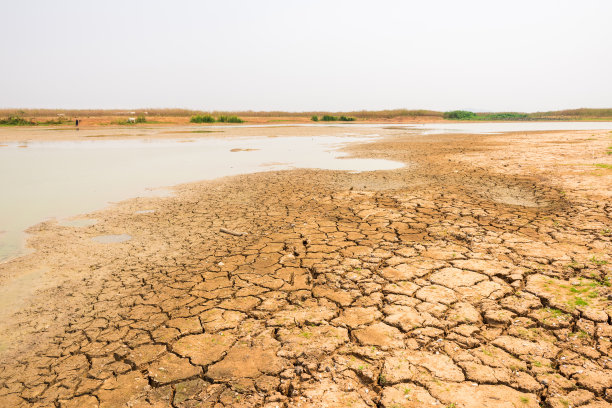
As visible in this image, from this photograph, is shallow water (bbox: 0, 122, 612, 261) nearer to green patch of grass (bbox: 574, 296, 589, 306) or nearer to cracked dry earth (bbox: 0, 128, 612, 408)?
cracked dry earth (bbox: 0, 128, 612, 408)

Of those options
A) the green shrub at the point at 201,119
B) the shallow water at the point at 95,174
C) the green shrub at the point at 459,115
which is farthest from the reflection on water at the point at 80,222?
the green shrub at the point at 459,115

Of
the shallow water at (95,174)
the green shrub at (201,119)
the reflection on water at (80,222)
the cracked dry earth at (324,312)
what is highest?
the green shrub at (201,119)

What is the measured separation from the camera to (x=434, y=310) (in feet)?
9.00

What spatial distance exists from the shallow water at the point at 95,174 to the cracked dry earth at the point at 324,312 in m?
1.14

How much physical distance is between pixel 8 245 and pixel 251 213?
317cm

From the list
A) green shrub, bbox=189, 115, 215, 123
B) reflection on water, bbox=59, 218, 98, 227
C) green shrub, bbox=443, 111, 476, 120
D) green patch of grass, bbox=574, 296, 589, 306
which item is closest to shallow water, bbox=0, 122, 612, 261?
reflection on water, bbox=59, 218, 98, 227

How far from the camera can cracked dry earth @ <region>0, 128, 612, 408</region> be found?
2.01 meters

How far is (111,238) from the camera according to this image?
15.3 feet

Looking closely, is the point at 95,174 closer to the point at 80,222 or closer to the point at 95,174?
the point at 95,174

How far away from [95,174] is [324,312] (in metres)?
9.16

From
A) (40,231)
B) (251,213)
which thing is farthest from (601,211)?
(40,231)

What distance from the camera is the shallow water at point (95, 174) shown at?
5879 mm

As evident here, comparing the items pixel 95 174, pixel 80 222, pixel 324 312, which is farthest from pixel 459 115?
pixel 324 312

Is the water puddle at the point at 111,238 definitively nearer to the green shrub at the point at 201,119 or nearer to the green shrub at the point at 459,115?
the green shrub at the point at 201,119
